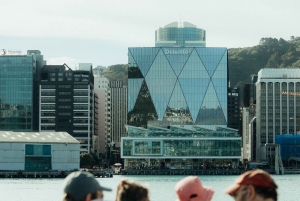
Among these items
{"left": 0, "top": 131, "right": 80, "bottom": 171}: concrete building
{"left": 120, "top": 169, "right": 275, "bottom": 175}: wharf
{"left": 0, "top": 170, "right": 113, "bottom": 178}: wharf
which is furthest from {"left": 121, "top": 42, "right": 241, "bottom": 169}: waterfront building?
{"left": 0, "top": 170, "right": 113, "bottom": 178}: wharf

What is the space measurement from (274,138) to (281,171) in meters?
29.8

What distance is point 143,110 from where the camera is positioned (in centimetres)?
17012

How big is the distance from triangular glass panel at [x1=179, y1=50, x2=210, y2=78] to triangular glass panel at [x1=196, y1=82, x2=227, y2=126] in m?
2.58

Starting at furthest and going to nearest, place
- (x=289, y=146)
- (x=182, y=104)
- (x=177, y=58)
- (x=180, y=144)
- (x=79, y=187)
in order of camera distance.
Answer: (x=289, y=146)
(x=177, y=58)
(x=182, y=104)
(x=180, y=144)
(x=79, y=187)

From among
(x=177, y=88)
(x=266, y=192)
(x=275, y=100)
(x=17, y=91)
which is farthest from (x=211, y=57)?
(x=266, y=192)

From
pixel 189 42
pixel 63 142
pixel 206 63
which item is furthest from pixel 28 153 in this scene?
pixel 189 42

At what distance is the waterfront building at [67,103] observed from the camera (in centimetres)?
18600

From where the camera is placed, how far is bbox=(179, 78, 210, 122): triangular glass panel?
170125 millimetres

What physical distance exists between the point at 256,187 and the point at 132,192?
4.63ft

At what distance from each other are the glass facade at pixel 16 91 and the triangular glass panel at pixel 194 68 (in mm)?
33551

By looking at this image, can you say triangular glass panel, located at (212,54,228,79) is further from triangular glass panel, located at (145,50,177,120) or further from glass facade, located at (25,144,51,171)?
glass facade, located at (25,144,51,171)

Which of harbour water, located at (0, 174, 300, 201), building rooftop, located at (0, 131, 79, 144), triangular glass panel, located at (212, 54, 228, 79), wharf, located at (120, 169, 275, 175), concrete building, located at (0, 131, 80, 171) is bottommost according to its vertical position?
wharf, located at (120, 169, 275, 175)

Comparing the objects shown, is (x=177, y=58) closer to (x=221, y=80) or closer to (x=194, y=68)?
(x=194, y=68)

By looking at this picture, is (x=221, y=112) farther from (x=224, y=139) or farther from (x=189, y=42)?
(x=189, y=42)
